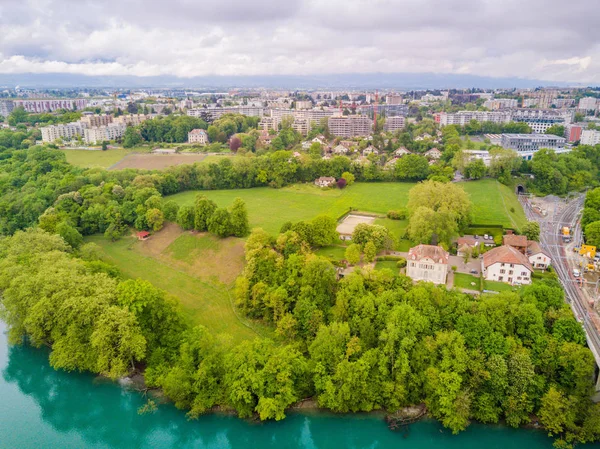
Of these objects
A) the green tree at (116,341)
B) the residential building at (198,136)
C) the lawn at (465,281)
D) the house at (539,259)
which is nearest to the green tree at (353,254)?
the lawn at (465,281)

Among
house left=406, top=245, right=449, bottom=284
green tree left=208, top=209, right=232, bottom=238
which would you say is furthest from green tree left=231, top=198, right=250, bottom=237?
house left=406, top=245, right=449, bottom=284

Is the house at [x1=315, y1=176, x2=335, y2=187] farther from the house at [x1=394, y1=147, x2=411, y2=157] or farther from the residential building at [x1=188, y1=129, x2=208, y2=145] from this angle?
the residential building at [x1=188, y1=129, x2=208, y2=145]

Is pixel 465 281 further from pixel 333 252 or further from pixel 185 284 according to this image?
pixel 185 284

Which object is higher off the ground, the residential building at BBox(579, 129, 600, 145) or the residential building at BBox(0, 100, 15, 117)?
the residential building at BBox(0, 100, 15, 117)

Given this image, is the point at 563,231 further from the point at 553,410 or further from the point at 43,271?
the point at 43,271

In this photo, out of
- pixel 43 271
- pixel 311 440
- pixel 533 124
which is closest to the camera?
pixel 311 440

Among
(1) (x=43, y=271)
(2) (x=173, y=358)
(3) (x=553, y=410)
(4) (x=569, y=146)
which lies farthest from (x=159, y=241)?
(4) (x=569, y=146)

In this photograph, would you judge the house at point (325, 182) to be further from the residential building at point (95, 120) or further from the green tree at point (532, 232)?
the residential building at point (95, 120)
